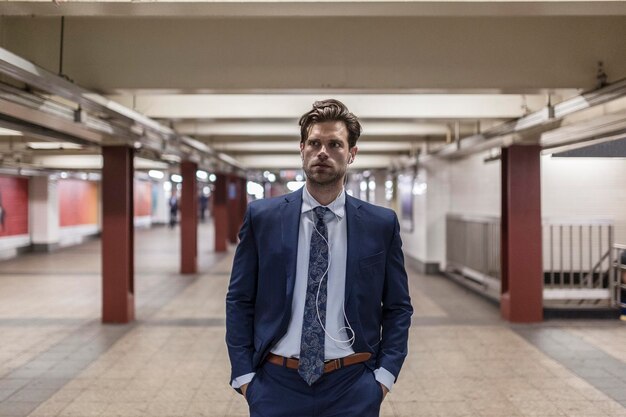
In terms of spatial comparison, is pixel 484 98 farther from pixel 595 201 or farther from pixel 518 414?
pixel 595 201

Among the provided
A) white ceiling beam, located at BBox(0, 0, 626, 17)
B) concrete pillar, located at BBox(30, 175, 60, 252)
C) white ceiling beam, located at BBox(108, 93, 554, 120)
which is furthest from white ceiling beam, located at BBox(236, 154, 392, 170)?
white ceiling beam, located at BBox(0, 0, 626, 17)

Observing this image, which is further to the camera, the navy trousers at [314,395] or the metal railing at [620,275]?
the metal railing at [620,275]

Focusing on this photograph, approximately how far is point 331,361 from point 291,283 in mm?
309

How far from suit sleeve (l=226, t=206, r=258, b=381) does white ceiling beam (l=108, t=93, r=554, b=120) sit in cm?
510

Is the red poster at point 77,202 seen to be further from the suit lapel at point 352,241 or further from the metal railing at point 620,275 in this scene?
the suit lapel at point 352,241

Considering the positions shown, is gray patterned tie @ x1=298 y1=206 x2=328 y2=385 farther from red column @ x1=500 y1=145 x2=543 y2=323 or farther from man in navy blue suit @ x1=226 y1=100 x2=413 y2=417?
red column @ x1=500 y1=145 x2=543 y2=323

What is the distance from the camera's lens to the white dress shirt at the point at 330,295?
6.06 ft

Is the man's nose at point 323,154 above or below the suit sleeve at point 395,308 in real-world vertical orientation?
above

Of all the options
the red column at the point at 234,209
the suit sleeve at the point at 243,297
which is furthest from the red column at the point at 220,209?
the suit sleeve at the point at 243,297

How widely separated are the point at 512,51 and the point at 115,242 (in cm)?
558

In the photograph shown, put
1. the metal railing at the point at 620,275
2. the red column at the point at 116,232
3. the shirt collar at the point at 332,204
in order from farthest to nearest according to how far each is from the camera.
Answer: the metal railing at the point at 620,275
the red column at the point at 116,232
the shirt collar at the point at 332,204

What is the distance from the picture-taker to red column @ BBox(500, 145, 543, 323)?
290 inches

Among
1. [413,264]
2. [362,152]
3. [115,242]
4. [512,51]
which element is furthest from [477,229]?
[115,242]

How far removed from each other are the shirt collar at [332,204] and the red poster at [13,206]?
16.0m
